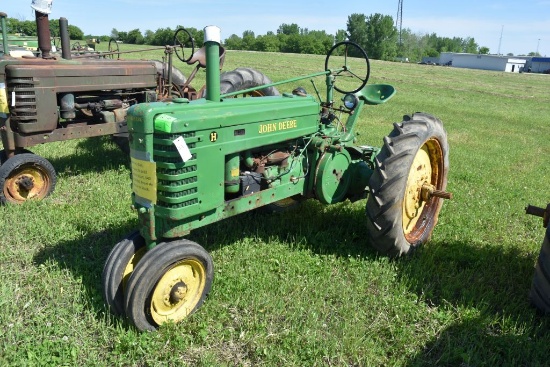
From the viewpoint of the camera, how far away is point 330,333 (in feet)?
9.50

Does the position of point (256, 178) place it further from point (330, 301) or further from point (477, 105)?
point (477, 105)

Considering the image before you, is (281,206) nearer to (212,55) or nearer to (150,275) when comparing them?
(212,55)

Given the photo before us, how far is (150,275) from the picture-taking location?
2.71m

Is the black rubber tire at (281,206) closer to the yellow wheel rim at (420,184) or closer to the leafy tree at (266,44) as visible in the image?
the yellow wheel rim at (420,184)

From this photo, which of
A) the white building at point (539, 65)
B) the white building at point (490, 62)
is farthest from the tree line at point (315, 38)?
the white building at point (539, 65)

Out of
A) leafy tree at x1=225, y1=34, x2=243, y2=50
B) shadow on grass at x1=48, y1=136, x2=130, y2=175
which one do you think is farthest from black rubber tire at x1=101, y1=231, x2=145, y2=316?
leafy tree at x1=225, y1=34, x2=243, y2=50

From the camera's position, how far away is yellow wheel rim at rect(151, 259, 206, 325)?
286cm

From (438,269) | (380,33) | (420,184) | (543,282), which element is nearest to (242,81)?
(420,184)

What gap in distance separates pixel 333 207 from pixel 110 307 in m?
2.60

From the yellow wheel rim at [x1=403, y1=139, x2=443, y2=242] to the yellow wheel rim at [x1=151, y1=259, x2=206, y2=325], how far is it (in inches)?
71.4

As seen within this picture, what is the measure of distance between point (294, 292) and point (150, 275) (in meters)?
1.06

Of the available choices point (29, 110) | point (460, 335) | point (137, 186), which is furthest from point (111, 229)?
point (460, 335)

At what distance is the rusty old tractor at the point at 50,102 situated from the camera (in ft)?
15.8

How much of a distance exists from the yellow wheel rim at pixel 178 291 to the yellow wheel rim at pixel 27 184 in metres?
2.69
